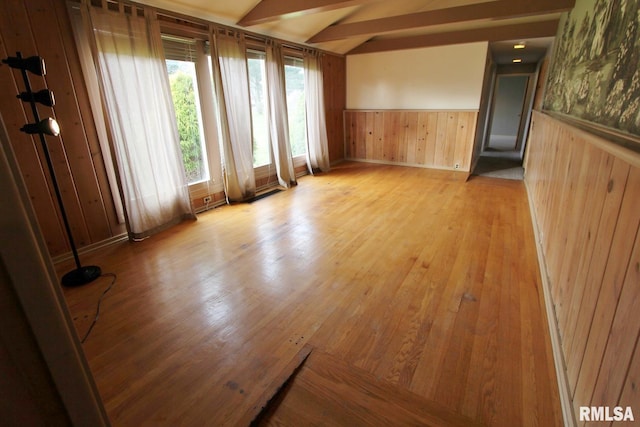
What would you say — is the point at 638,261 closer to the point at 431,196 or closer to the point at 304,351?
the point at 304,351

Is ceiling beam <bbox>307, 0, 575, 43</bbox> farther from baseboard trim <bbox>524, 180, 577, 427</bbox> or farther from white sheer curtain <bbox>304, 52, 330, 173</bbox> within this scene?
baseboard trim <bbox>524, 180, 577, 427</bbox>

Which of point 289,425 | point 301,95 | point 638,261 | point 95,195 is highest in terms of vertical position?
point 301,95

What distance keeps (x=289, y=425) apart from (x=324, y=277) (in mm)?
1137

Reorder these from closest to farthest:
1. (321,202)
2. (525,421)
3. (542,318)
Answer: (525,421) < (542,318) < (321,202)

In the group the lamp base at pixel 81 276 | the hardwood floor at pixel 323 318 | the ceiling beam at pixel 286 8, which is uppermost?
the ceiling beam at pixel 286 8

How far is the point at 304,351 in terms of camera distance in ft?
5.41

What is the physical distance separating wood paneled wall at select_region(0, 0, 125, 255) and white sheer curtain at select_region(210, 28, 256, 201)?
1.38 meters

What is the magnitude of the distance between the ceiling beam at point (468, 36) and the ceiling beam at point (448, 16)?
102 cm

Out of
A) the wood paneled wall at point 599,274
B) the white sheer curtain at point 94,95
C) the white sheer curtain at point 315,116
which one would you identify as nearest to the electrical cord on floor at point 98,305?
the white sheer curtain at point 94,95

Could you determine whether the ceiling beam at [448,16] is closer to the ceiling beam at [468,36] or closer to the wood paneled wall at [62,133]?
the ceiling beam at [468,36]

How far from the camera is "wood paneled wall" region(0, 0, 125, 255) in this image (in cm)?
220

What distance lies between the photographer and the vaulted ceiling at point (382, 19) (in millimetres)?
3289

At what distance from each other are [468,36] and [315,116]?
2.80m

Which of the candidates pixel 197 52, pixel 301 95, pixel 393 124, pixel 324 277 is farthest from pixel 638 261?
pixel 393 124
